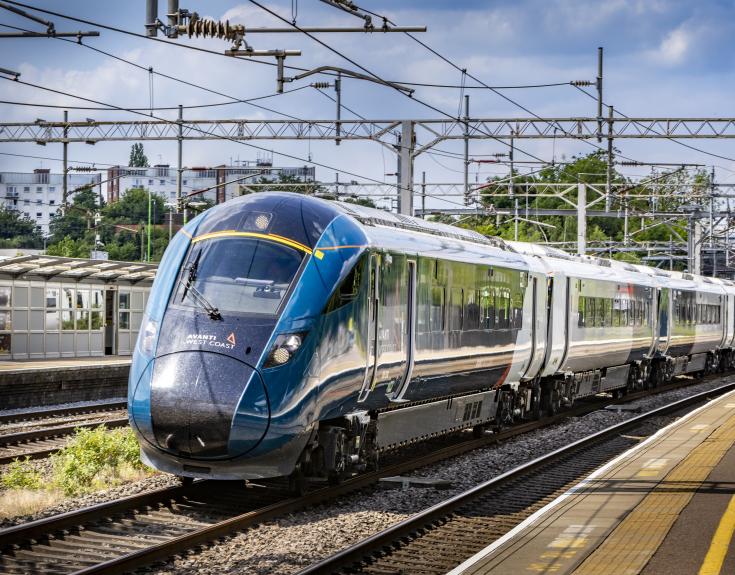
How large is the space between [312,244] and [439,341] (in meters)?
4.11

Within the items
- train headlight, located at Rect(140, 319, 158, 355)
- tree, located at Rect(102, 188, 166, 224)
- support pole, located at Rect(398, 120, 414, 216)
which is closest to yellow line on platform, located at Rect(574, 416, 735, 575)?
train headlight, located at Rect(140, 319, 158, 355)

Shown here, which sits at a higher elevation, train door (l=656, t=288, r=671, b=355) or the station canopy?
the station canopy

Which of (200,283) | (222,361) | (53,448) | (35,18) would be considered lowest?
(53,448)

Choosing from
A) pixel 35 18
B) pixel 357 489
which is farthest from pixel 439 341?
pixel 35 18

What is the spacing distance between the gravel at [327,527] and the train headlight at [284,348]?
1624mm

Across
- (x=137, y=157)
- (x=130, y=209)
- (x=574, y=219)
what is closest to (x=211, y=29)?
(x=574, y=219)

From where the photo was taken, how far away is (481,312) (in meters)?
18.9

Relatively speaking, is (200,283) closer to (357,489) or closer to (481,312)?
(357,489)

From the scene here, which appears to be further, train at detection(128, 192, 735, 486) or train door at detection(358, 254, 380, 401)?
train door at detection(358, 254, 380, 401)

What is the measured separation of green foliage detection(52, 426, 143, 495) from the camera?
1516 centimetres

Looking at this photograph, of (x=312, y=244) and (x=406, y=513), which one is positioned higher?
(x=312, y=244)

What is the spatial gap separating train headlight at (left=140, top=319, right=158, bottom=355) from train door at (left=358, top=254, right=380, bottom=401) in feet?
8.52

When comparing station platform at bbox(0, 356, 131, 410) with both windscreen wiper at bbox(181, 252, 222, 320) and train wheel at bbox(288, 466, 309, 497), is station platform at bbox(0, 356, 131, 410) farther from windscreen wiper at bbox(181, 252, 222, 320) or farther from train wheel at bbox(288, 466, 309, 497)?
train wheel at bbox(288, 466, 309, 497)

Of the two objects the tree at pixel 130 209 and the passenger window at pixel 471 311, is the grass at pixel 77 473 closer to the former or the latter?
the passenger window at pixel 471 311
